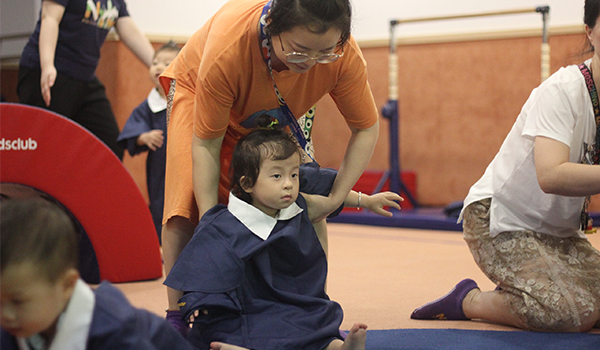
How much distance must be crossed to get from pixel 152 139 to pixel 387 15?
7.87 feet

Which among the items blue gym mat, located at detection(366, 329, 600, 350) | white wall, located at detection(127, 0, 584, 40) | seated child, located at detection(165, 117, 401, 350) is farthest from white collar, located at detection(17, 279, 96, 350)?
white wall, located at detection(127, 0, 584, 40)

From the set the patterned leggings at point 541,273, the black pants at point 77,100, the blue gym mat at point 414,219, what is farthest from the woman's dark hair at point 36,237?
the blue gym mat at point 414,219

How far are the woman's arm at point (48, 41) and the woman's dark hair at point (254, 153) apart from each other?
3.97 ft

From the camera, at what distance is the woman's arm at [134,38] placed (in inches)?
109

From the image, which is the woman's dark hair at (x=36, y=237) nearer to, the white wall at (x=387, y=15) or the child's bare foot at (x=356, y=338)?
the child's bare foot at (x=356, y=338)

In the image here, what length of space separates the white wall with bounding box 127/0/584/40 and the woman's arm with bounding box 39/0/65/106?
5.73 ft

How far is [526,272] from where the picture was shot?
1.65m

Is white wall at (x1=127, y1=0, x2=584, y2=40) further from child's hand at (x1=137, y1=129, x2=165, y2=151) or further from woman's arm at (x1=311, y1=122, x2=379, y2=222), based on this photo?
woman's arm at (x1=311, y1=122, x2=379, y2=222)

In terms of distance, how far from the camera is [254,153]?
1401 mm

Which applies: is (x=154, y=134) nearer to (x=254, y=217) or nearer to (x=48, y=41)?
(x=48, y=41)

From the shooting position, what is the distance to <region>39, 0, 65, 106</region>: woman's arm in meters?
2.34

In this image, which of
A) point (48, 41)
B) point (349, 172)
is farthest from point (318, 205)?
point (48, 41)

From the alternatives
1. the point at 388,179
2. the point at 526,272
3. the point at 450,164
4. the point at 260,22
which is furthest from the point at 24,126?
the point at 450,164

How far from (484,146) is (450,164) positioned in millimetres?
259
